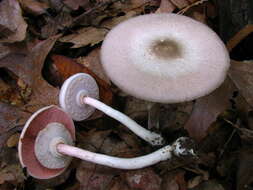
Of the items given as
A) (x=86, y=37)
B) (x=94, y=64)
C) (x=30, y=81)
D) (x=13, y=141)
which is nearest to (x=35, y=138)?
(x=13, y=141)

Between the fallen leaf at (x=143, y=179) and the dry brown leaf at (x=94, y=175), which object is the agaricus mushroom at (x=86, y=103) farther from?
the dry brown leaf at (x=94, y=175)

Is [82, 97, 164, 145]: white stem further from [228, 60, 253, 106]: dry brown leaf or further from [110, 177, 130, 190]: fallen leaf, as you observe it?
[228, 60, 253, 106]: dry brown leaf

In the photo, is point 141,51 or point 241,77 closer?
point 141,51

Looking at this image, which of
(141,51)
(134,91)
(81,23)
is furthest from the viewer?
(81,23)

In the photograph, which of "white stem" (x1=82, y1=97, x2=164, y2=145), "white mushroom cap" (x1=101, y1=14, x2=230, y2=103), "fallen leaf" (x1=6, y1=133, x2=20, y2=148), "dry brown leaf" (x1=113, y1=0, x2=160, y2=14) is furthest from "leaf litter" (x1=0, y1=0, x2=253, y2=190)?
"white mushroom cap" (x1=101, y1=14, x2=230, y2=103)

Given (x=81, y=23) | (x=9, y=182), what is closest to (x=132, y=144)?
(x=9, y=182)

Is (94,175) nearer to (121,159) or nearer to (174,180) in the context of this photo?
A: (121,159)

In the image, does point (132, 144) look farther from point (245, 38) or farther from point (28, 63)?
point (245, 38)

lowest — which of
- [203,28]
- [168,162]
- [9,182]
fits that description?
[9,182]
